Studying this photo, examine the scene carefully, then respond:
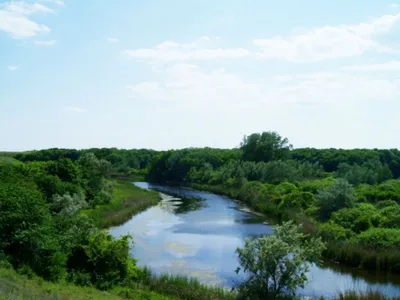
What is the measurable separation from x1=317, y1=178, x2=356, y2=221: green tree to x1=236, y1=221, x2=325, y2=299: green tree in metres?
22.7

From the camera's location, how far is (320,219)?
41.5 meters

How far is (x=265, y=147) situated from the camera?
10000cm

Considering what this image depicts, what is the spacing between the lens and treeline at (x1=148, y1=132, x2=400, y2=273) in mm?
30000

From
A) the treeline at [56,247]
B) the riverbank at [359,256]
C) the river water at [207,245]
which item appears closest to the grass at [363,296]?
the river water at [207,245]

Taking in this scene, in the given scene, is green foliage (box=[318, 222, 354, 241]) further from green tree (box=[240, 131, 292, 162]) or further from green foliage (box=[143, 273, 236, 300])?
green tree (box=[240, 131, 292, 162])

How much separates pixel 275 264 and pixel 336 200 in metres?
25.0

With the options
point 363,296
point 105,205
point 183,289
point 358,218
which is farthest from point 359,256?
point 105,205

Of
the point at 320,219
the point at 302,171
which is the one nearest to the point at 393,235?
the point at 320,219

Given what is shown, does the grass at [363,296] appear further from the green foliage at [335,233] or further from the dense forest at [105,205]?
the green foliage at [335,233]

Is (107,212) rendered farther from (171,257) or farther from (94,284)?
(94,284)

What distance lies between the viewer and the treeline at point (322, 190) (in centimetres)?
3000

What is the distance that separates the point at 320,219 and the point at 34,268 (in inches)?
1145

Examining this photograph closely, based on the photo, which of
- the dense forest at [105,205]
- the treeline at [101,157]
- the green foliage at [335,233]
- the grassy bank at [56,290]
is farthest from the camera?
the treeline at [101,157]

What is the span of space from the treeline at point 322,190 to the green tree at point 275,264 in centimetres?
1047
